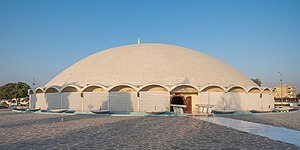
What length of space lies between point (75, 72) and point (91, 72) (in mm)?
2800

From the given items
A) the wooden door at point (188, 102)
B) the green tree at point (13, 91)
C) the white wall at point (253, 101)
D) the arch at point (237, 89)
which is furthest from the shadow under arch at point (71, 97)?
the green tree at point (13, 91)

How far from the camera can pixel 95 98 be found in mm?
21734

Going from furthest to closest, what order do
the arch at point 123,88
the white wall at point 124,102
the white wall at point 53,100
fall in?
1. the white wall at point 53,100
2. the arch at point 123,88
3. the white wall at point 124,102

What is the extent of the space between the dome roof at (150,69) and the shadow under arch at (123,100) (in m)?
1.64

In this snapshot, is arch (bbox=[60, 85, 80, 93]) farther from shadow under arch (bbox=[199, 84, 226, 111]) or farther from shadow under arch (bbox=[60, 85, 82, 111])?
shadow under arch (bbox=[199, 84, 226, 111])

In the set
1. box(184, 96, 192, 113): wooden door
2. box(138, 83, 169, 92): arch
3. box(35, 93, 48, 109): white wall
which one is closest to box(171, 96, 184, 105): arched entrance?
box(184, 96, 192, 113): wooden door

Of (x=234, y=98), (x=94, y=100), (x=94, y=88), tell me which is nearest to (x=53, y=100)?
(x=94, y=88)

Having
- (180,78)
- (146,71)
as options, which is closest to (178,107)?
(180,78)

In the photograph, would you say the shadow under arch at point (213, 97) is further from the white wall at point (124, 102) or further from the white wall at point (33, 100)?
the white wall at point (33, 100)

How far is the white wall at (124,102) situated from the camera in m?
20.7

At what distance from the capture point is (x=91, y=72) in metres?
25.6

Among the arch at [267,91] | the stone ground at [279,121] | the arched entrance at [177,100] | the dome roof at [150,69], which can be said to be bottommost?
the stone ground at [279,121]

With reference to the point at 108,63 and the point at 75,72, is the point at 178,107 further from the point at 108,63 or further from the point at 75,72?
the point at 75,72

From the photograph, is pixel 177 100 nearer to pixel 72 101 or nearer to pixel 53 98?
pixel 72 101
